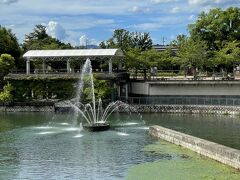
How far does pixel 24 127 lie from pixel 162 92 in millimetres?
26515

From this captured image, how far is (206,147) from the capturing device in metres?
30.8

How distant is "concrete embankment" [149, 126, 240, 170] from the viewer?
27438 millimetres

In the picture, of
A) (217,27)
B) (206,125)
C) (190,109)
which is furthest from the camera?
(217,27)

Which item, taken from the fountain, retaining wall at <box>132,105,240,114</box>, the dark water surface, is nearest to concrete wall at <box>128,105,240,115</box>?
retaining wall at <box>132,105,240,114</box>

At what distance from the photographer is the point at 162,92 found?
6938cm

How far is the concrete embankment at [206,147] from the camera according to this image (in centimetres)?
2744

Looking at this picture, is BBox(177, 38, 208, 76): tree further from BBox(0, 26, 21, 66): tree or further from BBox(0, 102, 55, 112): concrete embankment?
BBox(0, 26, 21, 66): tree

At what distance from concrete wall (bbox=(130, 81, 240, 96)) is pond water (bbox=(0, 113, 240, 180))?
11383 mm

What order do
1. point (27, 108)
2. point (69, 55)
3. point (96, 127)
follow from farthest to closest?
1. point (69, 55)
2. point (27, 108)
3. point (96, 127)

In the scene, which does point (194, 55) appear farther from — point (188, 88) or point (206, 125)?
point (206, 125)

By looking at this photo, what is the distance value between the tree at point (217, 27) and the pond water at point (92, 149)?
29.0 meters

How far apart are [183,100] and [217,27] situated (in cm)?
2302

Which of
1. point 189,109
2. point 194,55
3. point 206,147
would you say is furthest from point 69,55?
point 206,147

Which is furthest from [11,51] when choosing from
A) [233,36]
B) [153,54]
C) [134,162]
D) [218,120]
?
[134,162]
